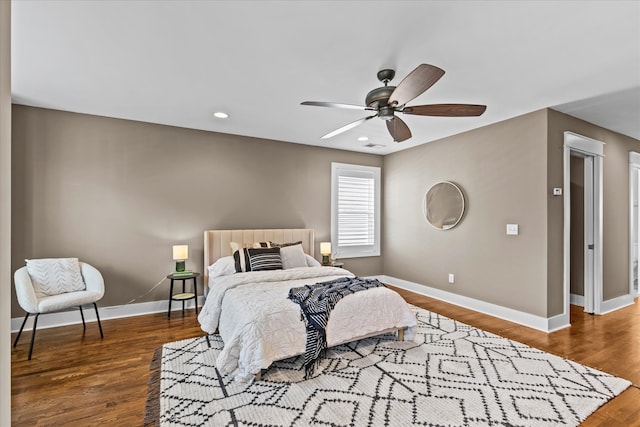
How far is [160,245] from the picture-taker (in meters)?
4.45

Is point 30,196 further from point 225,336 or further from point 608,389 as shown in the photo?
point 608,389

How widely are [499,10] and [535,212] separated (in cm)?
263

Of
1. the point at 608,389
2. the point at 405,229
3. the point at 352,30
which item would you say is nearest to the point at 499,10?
the point at 352,30

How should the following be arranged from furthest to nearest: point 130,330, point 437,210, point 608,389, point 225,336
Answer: point 437,210, point 130,330, point 225,336, point 608,389

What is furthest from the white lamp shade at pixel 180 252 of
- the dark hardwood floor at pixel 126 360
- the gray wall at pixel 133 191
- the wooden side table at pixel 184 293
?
the dark hardwood floor at pixel 126 360

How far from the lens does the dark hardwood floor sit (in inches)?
86.7

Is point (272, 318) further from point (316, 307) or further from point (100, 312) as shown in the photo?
point (100, 312)

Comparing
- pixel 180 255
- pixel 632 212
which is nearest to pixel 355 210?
pixel 180 255

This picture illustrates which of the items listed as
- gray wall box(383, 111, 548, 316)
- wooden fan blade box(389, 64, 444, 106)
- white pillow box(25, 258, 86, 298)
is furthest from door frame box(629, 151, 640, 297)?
white pillow box(25, 258, 86, 298)

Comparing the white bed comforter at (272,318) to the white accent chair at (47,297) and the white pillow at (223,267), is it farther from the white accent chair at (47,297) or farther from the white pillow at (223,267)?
the white accent chair at (47,297)

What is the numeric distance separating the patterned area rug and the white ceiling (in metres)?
2.61

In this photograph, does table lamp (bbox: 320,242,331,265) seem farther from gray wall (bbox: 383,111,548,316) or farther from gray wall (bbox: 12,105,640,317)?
gray wall (bbox: 383,111,548,316)

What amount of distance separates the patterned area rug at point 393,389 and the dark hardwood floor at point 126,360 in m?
0.16

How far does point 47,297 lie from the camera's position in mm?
3305
